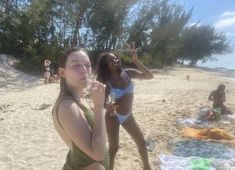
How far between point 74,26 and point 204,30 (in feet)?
103

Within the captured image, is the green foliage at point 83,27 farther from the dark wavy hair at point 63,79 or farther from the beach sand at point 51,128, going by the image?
the dark wavy hair at point 63,79

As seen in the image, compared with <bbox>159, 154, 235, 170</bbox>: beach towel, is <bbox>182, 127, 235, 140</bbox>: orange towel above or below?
above

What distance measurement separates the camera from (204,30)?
172 ft

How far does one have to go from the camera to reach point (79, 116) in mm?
2100

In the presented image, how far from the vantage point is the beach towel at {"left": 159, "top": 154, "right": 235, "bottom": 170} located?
5602 mm

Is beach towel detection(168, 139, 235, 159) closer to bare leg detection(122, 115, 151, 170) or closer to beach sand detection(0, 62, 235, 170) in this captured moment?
beach sand detection(0, 62, 235, 170)

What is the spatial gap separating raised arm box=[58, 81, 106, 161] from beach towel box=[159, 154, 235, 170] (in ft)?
12.3

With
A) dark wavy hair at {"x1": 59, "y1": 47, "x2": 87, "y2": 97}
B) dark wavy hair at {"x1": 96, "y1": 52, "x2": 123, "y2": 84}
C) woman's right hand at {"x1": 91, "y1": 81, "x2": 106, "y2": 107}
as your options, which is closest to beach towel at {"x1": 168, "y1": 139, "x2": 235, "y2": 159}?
dark wavy hair at {"x1": 96, "y1": 52, "x2": 123, "y2": 84}

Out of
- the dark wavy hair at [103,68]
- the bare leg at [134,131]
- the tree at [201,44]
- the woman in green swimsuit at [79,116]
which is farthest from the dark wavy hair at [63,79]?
the tree at [201,44]

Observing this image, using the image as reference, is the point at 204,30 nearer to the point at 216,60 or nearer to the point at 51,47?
the point at 216,60

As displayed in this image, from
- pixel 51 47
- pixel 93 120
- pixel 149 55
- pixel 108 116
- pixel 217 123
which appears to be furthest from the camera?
pixel 149 55

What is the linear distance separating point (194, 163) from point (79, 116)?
3.98 metres

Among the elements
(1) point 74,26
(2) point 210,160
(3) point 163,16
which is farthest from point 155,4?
(2) point 210,160

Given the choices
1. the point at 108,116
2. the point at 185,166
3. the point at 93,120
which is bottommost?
the point at 185,166
